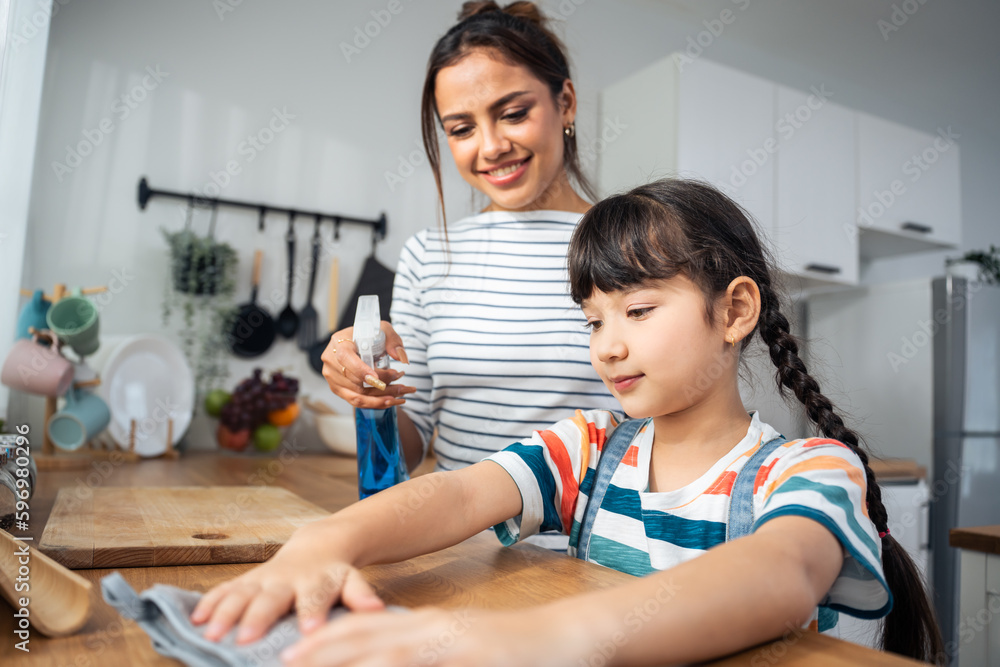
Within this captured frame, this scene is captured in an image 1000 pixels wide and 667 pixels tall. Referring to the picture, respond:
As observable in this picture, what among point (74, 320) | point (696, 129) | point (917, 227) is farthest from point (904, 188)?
point (74, 320)

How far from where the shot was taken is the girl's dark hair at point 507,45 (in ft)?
3.21

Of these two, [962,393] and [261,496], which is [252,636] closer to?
[261,496]

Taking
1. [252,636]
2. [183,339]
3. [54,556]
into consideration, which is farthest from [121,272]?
[252,636]

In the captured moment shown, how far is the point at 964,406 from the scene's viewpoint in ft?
8.01

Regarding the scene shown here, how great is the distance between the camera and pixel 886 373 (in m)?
2.64

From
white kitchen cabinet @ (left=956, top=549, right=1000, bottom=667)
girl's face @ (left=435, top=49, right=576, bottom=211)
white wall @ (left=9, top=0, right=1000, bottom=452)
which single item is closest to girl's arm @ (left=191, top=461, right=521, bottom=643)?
girl's face @ (left=435, top=49, right=576, bottom=211)

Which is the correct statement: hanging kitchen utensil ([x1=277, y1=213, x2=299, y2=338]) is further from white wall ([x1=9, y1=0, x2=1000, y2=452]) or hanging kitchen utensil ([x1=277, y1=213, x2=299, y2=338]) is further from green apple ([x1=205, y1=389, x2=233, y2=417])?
green apple ([x1=205, y1=389, x2=233, y2=417])

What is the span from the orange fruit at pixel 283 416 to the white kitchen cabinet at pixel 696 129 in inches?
49.2

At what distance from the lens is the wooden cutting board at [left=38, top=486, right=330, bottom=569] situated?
592 millimetres

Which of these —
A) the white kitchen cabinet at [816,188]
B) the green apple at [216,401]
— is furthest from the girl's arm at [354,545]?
the white kitchen cabinet at [816,188]

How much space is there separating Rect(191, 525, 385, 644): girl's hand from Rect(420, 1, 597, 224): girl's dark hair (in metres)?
0.75

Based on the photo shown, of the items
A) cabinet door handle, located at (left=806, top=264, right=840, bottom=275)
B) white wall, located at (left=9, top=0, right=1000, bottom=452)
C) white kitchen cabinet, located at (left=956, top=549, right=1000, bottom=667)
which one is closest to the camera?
white kitchen cabinet, located at (left=956, top=549, right=1000, bottom=667)

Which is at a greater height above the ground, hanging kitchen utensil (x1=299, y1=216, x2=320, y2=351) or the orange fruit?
hanging kitchen utensil (x1=299, y1=216, x2=320, y2=351)

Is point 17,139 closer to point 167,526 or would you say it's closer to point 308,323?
point 308,323
